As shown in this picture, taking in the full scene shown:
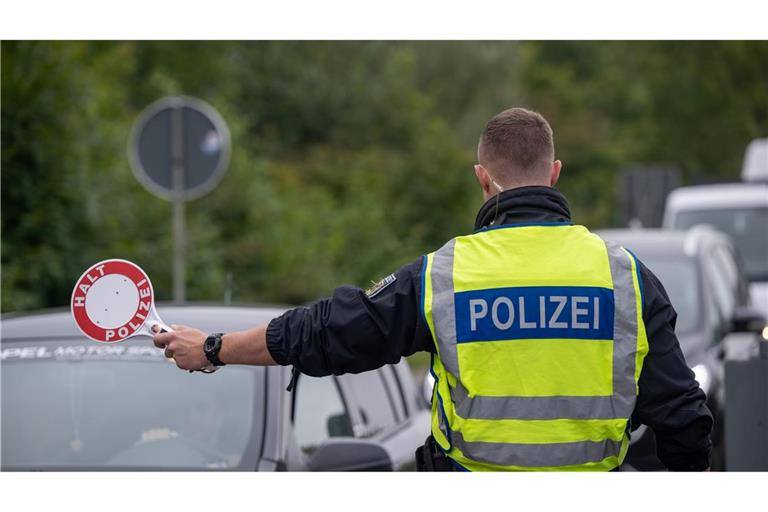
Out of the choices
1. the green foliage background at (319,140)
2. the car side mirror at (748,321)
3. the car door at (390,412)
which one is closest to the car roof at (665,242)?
the car side mirror at (748,321)

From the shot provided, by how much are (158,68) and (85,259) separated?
1544cm

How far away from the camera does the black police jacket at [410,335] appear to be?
10.4ft

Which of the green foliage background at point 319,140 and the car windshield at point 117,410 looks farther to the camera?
the green foliage background at point 319,140

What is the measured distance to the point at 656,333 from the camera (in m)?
3.20

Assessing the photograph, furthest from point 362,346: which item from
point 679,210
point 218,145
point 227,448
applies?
point 679,210

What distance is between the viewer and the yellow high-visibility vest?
3.11m

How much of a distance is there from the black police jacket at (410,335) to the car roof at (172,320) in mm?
1722

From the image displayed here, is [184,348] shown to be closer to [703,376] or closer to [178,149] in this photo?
[703,376]

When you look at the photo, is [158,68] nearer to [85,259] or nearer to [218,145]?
[85,259]

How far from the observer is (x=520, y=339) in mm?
3104

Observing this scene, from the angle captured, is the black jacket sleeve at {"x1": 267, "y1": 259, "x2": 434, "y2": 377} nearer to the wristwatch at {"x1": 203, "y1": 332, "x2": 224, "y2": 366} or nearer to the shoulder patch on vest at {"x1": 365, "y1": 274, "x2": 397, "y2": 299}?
the shoulder patch on vest at {"x1": 365, "y1": 274, "x2": 397, "y2": 299}

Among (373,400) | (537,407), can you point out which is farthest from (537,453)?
(373,400)

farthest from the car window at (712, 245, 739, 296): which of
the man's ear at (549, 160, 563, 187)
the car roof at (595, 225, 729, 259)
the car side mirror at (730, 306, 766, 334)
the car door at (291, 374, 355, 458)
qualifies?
the man's ear at (549, 160, 563, 187)

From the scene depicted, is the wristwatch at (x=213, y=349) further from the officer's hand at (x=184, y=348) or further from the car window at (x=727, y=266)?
the car window at (x=727, y=266)
